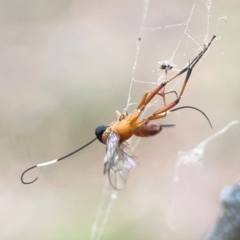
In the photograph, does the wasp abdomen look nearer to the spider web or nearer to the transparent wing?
the transparent wing

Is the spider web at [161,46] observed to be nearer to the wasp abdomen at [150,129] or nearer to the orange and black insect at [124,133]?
the orange and black insect at [124,133]

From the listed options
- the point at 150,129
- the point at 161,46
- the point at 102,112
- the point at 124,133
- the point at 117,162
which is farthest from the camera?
the point at 161,46

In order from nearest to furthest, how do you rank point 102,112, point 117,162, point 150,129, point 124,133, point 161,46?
point 150,129
point 117,162
point 124,133
point 102,112
point 161,46

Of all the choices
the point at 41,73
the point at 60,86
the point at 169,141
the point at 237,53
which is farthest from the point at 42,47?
the point at 237,53

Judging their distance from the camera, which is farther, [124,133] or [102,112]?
[102,112]

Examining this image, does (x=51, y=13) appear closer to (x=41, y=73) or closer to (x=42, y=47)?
(x=42, y=47)

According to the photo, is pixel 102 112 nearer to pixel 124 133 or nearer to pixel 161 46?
pixel 161 46

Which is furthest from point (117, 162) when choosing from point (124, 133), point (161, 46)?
point (161, 46)

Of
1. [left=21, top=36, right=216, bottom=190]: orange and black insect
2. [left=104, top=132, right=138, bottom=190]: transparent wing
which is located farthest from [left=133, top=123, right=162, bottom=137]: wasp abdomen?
[left=104, top=132, right=138, bottom=190]: transparent wing
